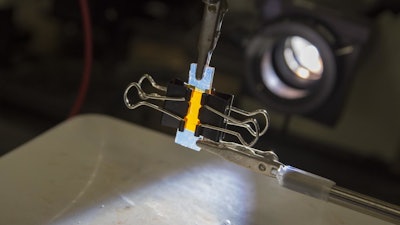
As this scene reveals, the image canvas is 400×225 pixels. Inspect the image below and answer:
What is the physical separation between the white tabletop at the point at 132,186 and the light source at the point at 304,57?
320 millimetres

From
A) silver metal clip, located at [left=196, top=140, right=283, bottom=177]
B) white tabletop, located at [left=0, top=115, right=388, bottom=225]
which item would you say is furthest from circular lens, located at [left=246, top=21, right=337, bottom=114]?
silver metal clip, located at [left=196, top=140, right=283, bottom=177]

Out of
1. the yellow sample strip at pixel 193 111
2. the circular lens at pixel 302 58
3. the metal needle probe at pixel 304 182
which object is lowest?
the metal needle probe at pixel 304 182

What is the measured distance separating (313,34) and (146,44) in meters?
0.37

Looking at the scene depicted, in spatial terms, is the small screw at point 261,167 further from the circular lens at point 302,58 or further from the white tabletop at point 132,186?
the circular lens at point 302,58

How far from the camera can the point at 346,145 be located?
3.70 ft

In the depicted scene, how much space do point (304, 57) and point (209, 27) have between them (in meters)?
0.53

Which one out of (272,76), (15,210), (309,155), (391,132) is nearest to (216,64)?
(272,76)

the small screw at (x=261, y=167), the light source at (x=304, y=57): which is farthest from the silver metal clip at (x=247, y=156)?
the light source at (x=304, y=57)

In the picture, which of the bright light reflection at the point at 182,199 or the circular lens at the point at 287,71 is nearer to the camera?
the bright light reflection at the point at 182,199

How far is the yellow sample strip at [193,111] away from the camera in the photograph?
590 millimetres

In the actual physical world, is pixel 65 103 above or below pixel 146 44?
below

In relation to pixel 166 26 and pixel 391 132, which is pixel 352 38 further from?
pixel 166 26

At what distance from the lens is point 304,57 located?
1.04m

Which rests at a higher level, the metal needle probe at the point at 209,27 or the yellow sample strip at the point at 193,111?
the metal needle probe at the point at 209,27
